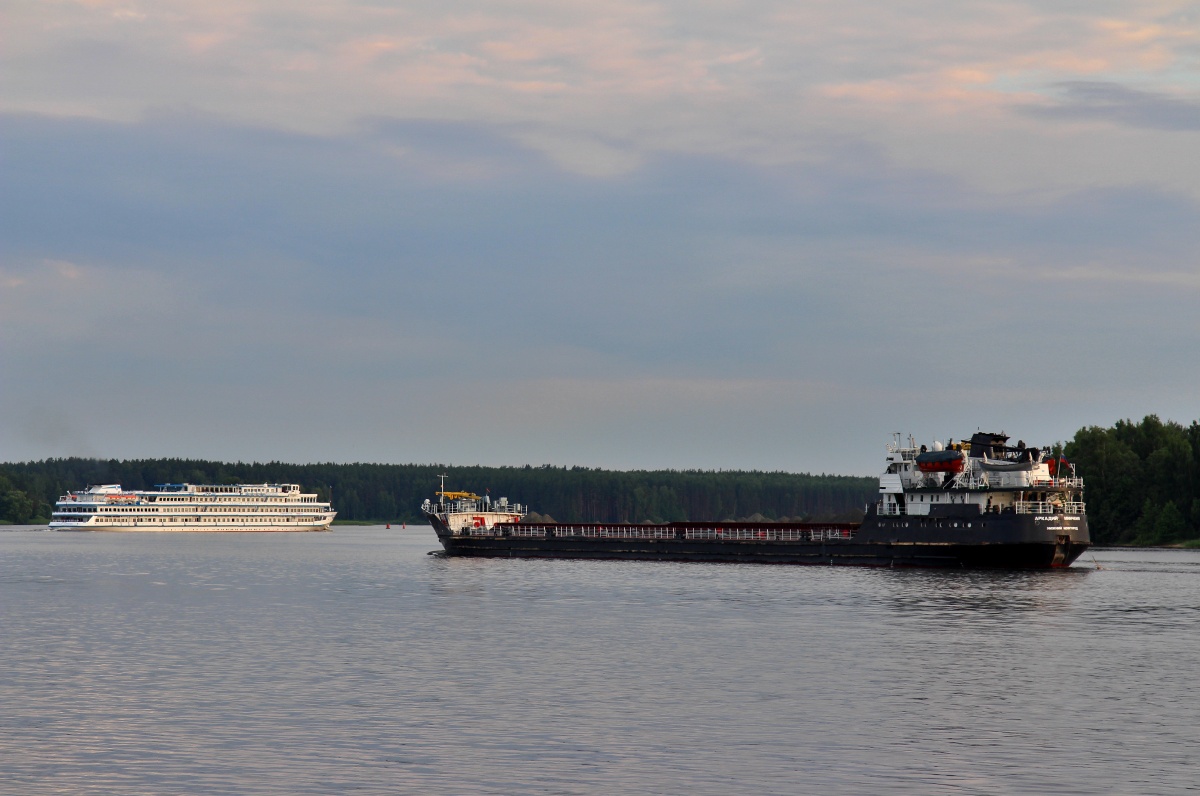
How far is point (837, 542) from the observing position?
4136 inches

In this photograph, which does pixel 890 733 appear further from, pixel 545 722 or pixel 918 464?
pixel 918 464

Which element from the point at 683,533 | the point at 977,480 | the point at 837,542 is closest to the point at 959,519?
the point at 977,480

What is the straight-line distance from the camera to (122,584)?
3671 inches

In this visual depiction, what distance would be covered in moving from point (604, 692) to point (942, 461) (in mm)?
61432

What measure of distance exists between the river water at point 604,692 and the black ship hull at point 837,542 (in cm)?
1221

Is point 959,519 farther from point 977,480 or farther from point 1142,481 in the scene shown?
point 1142,481

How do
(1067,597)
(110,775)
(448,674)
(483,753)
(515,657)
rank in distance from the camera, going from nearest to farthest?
(110,775), (483,753), (448,674), (515,657), (1067,597)

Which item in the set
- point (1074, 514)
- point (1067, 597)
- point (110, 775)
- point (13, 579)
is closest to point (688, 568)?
point (1074, 514)

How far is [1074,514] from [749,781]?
77.2 m

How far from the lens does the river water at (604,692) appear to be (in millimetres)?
29609

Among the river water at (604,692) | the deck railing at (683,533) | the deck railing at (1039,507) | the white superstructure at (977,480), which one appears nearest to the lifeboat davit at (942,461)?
the white superstructure at (977,480)

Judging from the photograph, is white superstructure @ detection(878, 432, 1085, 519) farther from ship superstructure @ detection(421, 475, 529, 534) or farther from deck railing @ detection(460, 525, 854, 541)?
ship superstructure @ detection(421, 475, 529, 534)

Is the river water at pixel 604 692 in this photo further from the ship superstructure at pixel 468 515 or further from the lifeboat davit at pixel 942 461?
the ship superstructure at pixel 468 515

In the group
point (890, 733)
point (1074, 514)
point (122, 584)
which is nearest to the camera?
point (890, 733)
